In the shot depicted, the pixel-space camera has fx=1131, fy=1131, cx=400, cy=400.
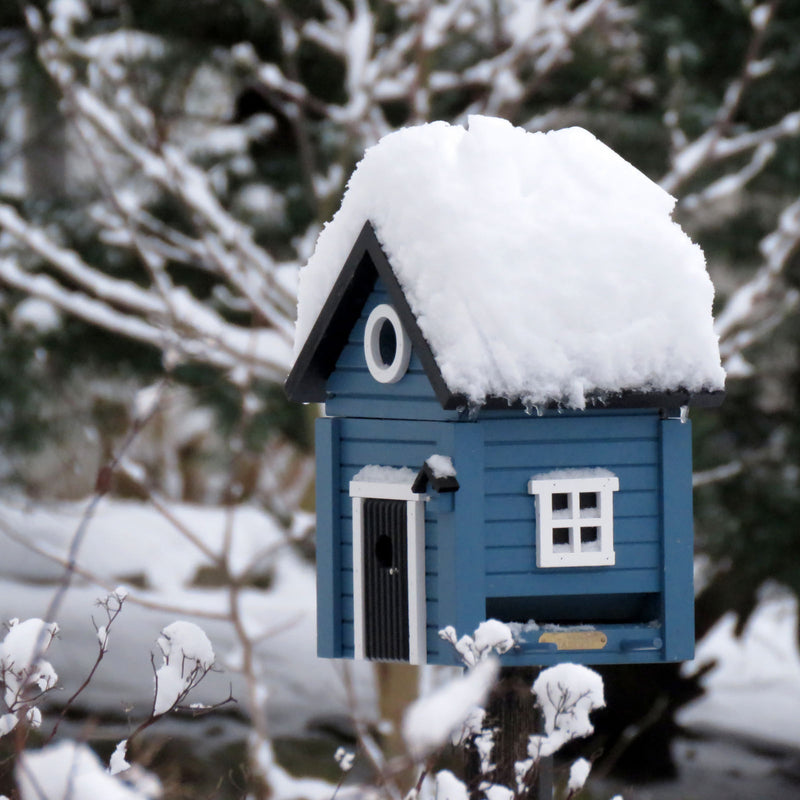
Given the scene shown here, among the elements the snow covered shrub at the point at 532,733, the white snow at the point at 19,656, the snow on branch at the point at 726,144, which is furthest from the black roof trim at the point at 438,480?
the snow on branch at the point at 726,144

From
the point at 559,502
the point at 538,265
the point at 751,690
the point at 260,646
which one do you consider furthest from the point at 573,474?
the point at 751,690

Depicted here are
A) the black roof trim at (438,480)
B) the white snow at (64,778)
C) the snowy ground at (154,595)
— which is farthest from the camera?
the snowy ground at (154,595)

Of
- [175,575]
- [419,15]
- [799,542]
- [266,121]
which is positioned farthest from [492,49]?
[175,575]

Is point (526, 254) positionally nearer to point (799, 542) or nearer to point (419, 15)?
point (419, 15)

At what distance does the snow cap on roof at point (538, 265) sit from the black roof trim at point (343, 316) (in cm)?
3

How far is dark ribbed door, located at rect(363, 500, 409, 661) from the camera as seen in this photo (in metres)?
2.08

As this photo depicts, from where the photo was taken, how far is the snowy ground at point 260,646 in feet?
23.6

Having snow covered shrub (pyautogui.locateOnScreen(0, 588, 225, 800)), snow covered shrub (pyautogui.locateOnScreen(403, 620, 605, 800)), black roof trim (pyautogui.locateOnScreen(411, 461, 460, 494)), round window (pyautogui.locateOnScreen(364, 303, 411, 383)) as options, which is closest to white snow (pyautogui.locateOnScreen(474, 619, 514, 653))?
snow covered shrub (pyautogui.locateOnScreen(403, 620, 605, 800))

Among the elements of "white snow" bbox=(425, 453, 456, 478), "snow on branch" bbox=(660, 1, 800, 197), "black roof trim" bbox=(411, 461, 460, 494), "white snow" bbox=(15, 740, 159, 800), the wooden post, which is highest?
"snow on branch" bbox=(660, 1, 800, 197)

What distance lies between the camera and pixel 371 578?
7.06ft

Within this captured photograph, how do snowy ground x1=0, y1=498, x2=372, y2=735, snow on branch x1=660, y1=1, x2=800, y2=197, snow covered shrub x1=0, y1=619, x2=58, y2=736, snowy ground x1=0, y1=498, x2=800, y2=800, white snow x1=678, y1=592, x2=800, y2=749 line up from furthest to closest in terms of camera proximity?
white snow x1=678, y1=592, x2=800, y2=749 < snowy ground x1=0, y1=498, x2=372, y2=735 < snowy ground x1=0, y1=498, x2=800, y2=800 < snow on branch x1=660, y1=1, x2=800, y2=197 < snow covered shrub x1=0, y1=619, x2=58, y2=736

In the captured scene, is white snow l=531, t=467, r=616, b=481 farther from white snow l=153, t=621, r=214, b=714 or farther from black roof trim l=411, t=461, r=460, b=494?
white snow l=153, t=621, r=214, b=714

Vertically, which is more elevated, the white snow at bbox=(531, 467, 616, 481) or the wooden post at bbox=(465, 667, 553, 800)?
the white snow at bbox=(531, 467, 616, 481)

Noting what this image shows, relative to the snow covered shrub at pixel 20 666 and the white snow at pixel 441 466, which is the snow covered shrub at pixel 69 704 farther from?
the white snow at pixel 441 466
